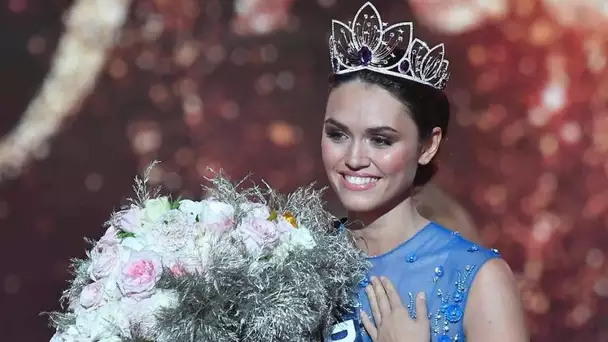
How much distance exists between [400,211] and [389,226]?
0.14 ft

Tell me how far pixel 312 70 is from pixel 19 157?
1200 mm

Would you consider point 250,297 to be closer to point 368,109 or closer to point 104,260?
point 104,260

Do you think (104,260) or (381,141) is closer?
(104,260)

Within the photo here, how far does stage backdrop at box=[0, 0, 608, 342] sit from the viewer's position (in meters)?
3.06

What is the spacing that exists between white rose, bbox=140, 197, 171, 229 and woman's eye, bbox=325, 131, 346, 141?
0.40 meters

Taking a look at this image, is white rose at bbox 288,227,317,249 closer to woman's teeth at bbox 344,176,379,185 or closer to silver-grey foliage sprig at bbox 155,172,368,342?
silver-grey foliage sprig at bbox 155,172,368,342

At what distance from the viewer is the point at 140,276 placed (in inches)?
53.8

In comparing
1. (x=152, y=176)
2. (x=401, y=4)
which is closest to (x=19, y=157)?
(x=152, y=176)

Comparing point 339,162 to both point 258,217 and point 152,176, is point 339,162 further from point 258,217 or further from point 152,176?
point 152,176

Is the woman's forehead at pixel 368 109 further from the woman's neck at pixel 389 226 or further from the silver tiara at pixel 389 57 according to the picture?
the woman's neck at pixel 389 226

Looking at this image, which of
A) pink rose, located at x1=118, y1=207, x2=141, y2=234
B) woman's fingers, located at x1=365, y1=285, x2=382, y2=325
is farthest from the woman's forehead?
pink rose, located at x1=118, y1=207, x2=141, y2=234

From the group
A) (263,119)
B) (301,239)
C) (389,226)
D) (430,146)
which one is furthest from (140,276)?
(263,119)

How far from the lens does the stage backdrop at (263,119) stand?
3.06 metres

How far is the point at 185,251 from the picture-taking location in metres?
1.42
